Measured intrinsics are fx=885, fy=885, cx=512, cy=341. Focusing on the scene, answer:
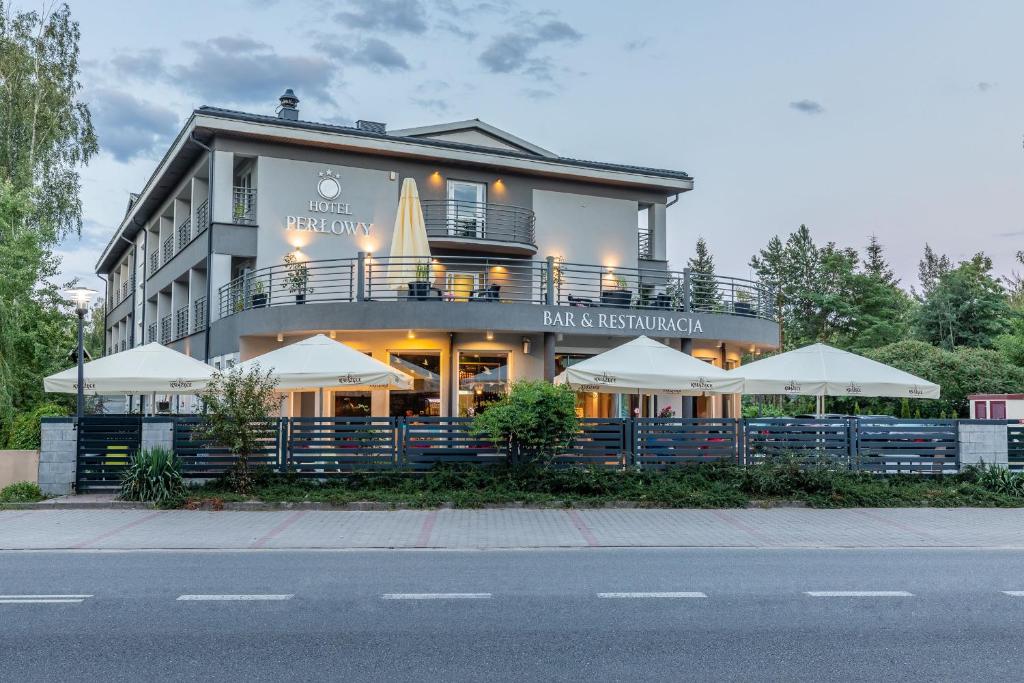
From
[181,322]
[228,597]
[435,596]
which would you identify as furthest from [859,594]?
[181,322]

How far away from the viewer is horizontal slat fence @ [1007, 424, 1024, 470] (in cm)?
1630

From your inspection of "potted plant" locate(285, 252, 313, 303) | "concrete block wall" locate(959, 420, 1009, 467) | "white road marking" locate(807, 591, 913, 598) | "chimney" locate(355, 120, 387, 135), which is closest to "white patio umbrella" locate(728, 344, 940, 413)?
"concrete block wall" locate(959, 420, 1009, 467)

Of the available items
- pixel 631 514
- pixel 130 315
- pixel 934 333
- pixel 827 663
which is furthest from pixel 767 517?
pixel 130 315

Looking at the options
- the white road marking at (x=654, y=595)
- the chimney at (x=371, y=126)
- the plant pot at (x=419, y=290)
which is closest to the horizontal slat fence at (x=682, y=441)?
the plant pot at (x=419, y=290)

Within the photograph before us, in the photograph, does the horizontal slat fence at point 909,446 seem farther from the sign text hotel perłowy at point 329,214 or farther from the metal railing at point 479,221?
the sign text hotel perłowy at point 329,214

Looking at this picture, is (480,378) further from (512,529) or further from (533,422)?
(512,529)

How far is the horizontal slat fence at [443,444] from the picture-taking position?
51.3ft

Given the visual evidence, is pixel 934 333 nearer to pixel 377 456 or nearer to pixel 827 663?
pixel 377 456

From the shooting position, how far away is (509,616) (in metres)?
7.12

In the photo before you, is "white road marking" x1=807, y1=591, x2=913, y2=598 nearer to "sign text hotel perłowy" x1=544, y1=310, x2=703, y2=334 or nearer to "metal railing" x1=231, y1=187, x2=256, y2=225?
"sign text hotel perłowy" x1=544, y1=310, x2=703, y2=334

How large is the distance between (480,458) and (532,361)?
715cm

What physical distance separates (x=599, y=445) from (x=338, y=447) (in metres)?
4.63

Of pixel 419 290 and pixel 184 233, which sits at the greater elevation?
pixel 184 233

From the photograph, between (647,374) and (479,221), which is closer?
(647,374)
